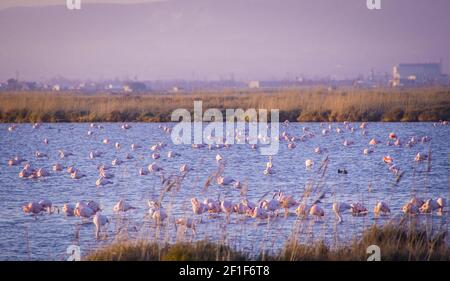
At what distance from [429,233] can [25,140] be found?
16728 mm

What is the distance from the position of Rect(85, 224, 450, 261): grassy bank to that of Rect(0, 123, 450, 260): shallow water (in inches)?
15.5

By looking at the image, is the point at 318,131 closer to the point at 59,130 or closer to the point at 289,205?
the point at 59,130

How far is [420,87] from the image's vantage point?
4259 centimetres

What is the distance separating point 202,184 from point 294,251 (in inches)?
248

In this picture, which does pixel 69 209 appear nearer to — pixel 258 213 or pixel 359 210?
pixel 258 213

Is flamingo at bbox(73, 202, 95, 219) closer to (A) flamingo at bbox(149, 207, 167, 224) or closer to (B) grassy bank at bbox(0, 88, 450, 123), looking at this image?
(A) flamingo at bbox(149, 207, 167, 224)

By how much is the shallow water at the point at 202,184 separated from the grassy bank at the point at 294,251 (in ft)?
1.29

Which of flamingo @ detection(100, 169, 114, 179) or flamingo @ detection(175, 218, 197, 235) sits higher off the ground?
flamingo @ detection(175, 218, 197, 235)

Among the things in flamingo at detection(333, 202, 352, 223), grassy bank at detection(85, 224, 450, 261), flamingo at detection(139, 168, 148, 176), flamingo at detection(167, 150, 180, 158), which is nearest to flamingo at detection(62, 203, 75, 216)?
grassy bank at detection(85, 224, 450, 261)

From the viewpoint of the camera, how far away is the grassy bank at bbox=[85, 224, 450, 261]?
6996 millimetres

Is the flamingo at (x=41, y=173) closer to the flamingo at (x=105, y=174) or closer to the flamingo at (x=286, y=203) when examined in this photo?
the flamingo at (x=105, y=174)

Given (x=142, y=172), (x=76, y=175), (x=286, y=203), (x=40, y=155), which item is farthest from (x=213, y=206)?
(x=40, y=155)

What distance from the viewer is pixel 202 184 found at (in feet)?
43.7
